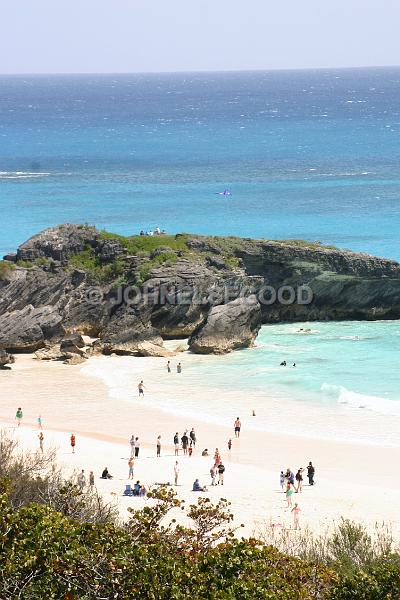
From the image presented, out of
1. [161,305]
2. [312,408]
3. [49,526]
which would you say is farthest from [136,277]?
[49,526]

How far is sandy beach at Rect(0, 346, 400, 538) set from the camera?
31.7 metres

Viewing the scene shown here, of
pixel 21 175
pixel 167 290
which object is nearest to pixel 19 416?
pixel 167 290

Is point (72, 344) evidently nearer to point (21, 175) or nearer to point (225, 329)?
point (225, 329)

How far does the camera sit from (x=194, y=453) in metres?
37.7

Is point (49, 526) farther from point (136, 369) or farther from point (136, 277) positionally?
point (136, 277)

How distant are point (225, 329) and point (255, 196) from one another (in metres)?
42.4

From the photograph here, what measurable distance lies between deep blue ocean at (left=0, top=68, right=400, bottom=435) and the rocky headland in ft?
5.27

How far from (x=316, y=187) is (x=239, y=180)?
770 cm

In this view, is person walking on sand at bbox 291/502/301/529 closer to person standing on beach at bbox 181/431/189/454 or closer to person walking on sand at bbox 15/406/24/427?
person standing on beach at bbox 181/431/189/454

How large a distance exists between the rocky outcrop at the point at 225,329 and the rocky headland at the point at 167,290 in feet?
0.15

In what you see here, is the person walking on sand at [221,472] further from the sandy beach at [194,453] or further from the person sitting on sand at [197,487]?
the person sitting on sand at [197,487]

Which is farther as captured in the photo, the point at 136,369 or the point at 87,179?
the point at 87,179

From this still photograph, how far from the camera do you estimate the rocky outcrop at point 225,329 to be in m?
50.7

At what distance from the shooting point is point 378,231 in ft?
258
